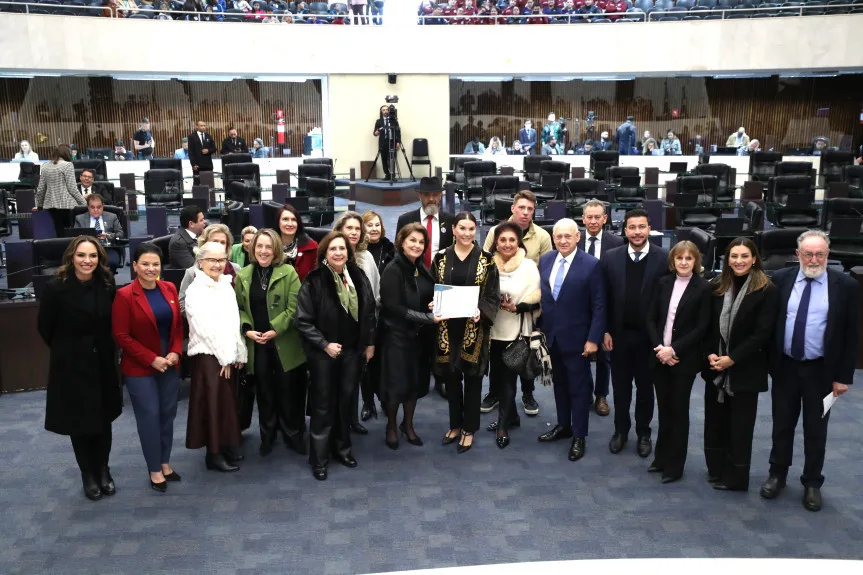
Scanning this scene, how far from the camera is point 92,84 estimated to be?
1962 centimetres

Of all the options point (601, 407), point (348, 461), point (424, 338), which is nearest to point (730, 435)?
point (601, 407)

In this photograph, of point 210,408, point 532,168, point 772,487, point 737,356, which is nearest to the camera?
point 737,356

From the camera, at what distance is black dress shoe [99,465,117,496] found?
4871 millimetres

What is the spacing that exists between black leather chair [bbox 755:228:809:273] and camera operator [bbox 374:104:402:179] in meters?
11.9

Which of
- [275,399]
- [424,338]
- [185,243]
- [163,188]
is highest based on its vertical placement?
[163,188]

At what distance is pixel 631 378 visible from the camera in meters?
5.38

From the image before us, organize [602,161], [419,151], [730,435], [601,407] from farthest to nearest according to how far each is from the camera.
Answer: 1. [419,151]
2. [602,161]
3. [601,407]
4. [730,435]

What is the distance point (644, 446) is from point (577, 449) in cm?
45

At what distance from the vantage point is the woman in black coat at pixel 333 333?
507cm

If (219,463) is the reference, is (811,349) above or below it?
above

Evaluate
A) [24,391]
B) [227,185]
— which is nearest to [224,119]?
[227,185]

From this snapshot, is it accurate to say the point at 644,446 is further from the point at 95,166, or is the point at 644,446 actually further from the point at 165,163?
the point at 95,166

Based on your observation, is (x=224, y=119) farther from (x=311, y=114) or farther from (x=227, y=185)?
(x=227, y=185)

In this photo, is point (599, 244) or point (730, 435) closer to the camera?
point (730, 435)
